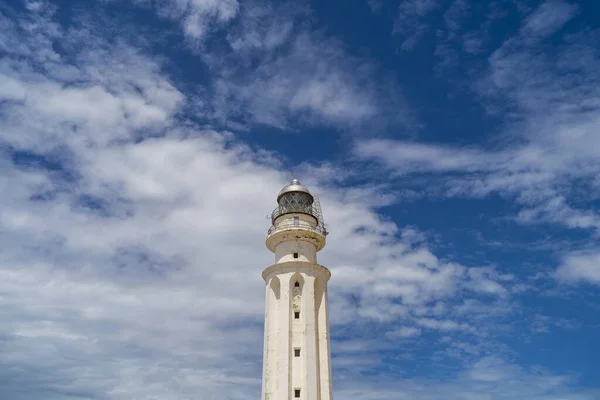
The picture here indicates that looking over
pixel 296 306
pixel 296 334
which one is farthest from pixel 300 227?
pixel 296 334

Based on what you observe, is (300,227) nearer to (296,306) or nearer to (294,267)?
(294,267)

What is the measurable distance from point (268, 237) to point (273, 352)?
7.90 metres

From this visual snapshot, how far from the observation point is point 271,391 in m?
32.5

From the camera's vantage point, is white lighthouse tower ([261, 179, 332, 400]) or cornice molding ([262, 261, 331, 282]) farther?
cornice molding ([262, 261, 331, 282])

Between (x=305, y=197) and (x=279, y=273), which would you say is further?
(x=305, y=197)

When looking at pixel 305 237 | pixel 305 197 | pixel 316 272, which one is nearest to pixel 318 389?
pixel 316 272

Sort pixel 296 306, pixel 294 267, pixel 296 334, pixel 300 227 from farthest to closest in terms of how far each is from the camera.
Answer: pixel 300 227, pixel 294 267, pixel 296 306, pixel 296 334

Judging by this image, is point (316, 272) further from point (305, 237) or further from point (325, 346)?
point (325, 346)

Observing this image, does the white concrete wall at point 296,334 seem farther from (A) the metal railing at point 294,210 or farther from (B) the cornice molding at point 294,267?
(A) the metal railing at point 294,210

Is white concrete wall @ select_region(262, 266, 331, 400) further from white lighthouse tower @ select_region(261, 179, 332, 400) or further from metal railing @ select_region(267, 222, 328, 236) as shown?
metal railing @ select_region(267, 222, 328, 236)

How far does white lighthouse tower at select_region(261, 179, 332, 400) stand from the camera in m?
32.6

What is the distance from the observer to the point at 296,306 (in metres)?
34.7


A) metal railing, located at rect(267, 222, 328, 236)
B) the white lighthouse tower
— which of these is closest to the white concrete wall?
the white lighthouse tower

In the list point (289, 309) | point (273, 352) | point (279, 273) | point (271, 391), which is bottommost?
point (271, 391)
